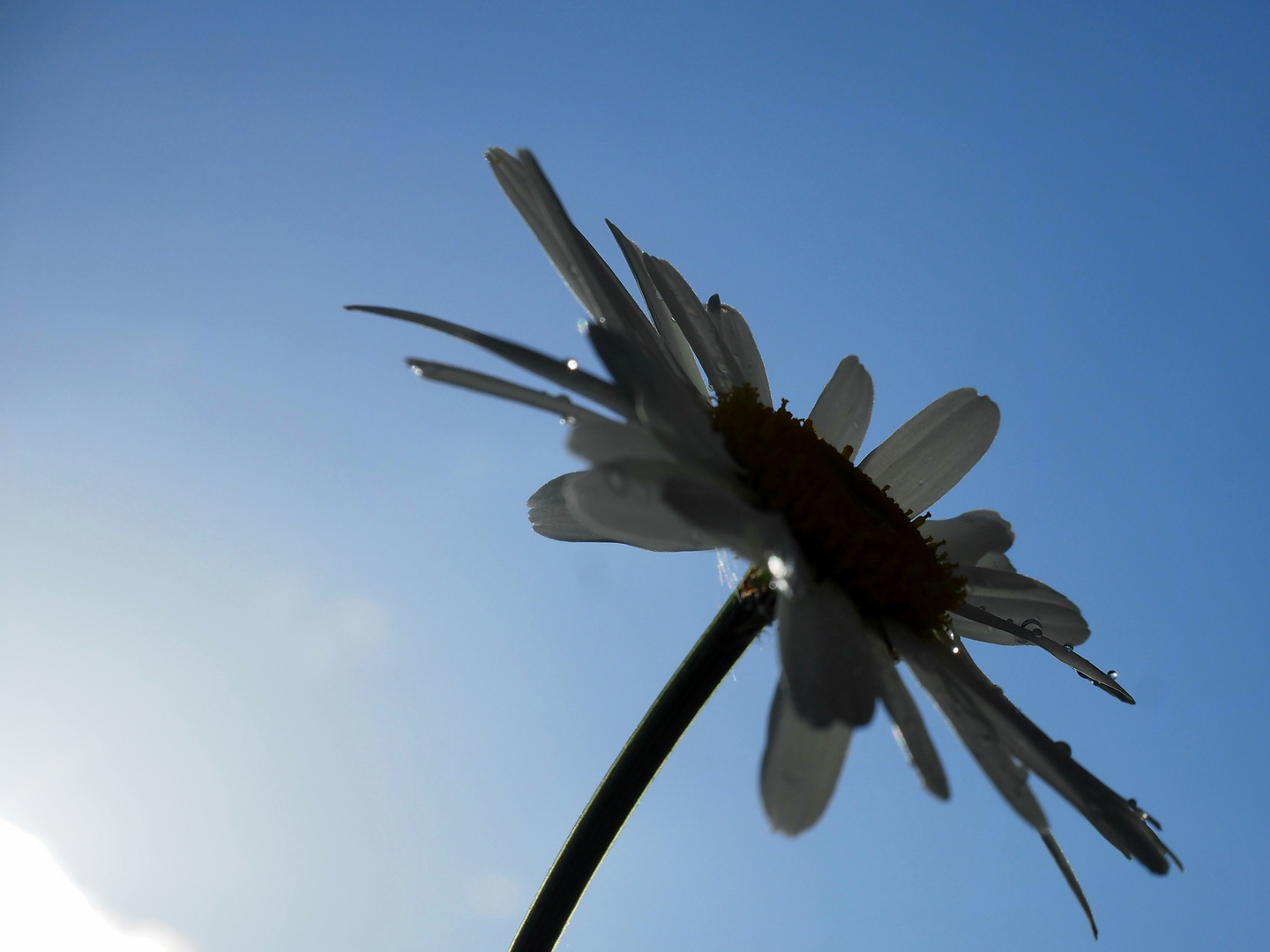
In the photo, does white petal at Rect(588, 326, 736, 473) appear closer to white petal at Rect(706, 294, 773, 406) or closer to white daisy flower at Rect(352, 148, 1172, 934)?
white daisy flower at Rect(352, 148, 1172, 934)

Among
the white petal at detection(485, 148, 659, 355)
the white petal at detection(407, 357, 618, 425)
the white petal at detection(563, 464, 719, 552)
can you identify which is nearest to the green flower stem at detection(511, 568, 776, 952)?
the white petal at detection(563, 464, 719, 552)

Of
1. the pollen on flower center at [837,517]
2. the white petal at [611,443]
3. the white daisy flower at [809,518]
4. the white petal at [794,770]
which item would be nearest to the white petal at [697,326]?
the white daisy flower at [809,518]

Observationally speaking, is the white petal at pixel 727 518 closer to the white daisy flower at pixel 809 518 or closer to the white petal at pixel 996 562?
the white daisy flower at pixel 809 518

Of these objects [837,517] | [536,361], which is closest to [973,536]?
[837,517]

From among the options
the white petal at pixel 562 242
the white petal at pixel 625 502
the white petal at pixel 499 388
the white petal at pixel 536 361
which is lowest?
the white petal at pixel 625 502

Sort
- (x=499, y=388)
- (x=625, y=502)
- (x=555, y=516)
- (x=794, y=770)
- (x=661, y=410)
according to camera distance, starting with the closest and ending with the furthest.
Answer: (x=794, y=770), (x=625, y=502), (x=499, y=388), (x=661, y=410), (x=555, y=516)

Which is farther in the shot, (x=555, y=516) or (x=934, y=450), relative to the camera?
(x=934, y=450)

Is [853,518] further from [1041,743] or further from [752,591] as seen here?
[1041,743]

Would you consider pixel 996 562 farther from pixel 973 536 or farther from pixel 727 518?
pixel 727 518
